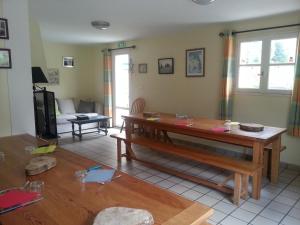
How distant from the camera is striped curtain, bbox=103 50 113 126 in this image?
6.21 m

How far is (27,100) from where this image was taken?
2.57 m

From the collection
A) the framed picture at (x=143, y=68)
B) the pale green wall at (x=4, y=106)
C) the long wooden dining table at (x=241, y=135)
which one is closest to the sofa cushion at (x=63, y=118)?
the framed picture at (x=143, y=68)

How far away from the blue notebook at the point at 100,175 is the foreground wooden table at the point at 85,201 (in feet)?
0.16

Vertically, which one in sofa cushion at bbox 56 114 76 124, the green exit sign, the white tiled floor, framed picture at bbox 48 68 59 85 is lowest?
the white tiled floor

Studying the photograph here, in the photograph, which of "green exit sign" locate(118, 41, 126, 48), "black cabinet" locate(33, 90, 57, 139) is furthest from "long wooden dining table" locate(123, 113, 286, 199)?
"green exit sign" locate(118, 41, 126, 48)

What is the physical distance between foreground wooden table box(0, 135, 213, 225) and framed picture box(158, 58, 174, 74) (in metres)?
3.62

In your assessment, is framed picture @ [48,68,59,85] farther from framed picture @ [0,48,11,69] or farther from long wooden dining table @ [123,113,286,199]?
framed picture @ [0,48,11,69]

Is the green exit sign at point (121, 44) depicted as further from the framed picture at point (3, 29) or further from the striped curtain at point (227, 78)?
the framed picture at point (3, 29)

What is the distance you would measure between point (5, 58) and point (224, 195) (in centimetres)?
276

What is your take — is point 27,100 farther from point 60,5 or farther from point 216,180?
point 216,180

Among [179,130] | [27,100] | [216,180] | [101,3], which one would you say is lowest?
[216,180]

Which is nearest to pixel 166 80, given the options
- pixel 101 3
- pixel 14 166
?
pixel 101 3

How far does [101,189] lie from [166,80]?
13.0ft

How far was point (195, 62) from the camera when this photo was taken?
176 inches
